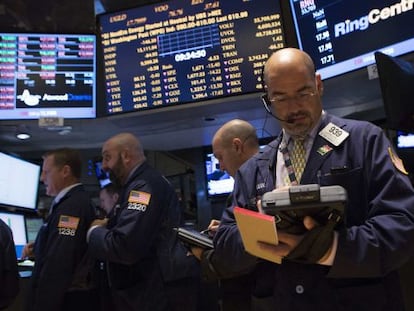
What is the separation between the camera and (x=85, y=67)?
14.0 feet

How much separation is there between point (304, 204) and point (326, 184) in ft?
1.00

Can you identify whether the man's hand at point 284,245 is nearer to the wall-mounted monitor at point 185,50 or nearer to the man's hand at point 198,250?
the man's hand at point 198,250

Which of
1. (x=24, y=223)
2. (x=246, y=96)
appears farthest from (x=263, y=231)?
(x=24, y=223)

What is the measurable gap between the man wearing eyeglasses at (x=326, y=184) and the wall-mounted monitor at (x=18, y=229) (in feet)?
8.95

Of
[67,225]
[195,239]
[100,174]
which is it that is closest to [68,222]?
[67,225]

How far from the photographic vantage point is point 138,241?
284 centimetres

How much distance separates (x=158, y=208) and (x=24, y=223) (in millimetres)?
1745

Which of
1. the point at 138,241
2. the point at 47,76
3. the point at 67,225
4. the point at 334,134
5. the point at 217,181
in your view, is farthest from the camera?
the point at 217,181

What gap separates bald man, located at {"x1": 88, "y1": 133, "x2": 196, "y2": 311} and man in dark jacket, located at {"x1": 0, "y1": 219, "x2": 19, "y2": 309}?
0.51 meters

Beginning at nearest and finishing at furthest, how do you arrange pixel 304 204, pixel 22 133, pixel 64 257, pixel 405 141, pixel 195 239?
pixel 304 204
pixel 195 239
pixel 64 257
pixel 405 141
pixel 22 133

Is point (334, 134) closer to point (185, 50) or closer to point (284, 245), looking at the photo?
point (284, 245)

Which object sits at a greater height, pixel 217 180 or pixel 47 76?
pixel 47 76

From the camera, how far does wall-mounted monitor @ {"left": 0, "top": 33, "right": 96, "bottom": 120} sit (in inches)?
163

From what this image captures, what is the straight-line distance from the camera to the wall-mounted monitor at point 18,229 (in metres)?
3.91
